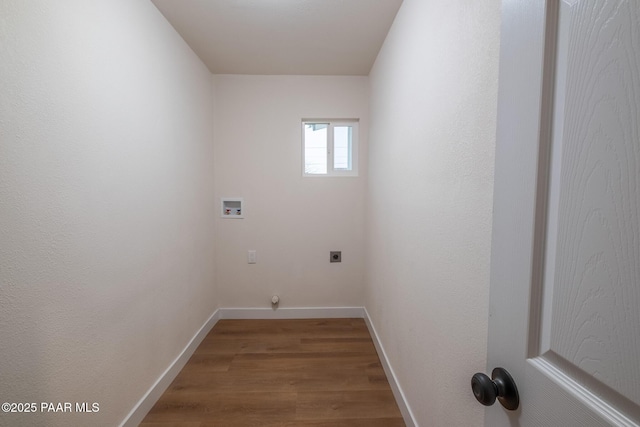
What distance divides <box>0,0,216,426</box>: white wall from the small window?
1172 mm

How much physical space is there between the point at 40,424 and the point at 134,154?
1180mm

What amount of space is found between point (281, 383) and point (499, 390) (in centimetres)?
160

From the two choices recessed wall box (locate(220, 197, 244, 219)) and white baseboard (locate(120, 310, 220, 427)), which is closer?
white baseboard (locate(120, 310, 220, 427))

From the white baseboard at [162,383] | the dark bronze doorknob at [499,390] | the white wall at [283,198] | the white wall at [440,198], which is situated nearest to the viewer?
the dark bronze doorknob at [499,390]

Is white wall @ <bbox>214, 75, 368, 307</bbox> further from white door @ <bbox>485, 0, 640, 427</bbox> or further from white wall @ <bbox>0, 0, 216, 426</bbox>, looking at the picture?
white door @ <bbox>485, 0, 640, 427</bbox>

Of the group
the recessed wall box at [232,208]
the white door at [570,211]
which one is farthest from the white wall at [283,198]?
the white door at [570,211]

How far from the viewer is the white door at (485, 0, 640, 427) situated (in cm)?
32

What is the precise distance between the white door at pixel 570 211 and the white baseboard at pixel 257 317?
1209 mm

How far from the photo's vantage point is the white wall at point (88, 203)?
856 mm

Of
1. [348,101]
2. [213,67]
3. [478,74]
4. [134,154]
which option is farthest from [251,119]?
[478,74]

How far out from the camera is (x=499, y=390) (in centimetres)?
51

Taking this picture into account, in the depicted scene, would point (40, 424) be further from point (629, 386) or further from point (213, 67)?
point (213, 67)

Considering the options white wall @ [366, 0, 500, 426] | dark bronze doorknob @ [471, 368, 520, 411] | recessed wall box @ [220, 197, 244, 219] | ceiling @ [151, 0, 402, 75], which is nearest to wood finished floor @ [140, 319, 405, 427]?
white wall @ [366, 0, 500, 426]

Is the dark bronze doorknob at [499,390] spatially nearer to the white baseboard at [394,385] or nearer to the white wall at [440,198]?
the white wall at [440,198]
